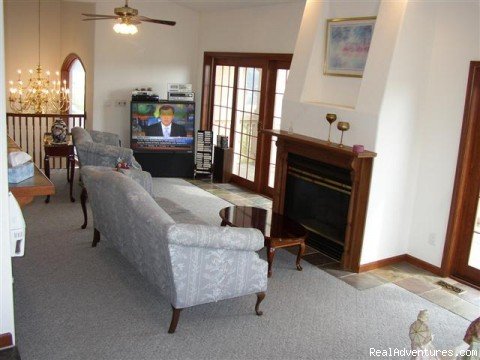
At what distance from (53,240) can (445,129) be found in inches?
168

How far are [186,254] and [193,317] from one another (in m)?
0.75

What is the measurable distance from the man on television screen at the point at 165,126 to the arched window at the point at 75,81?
Answer: 10.0 ft

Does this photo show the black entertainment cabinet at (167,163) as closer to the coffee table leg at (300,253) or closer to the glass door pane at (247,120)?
the glass door pane at (247,120)

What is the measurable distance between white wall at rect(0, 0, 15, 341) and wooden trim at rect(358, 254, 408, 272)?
3.27 m

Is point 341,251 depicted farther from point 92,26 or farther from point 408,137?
point 92,26

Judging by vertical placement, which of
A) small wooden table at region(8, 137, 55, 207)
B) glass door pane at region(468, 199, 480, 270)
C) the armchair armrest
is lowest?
glass door pane at region(468, 199, 480, 270)

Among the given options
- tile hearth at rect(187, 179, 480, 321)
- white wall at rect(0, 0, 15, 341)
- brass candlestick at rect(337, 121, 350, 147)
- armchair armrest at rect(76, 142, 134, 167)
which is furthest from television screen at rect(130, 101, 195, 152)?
white wall at rect(0, 0, 15, 341)

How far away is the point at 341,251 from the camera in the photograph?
523 cm

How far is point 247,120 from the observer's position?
322 inches

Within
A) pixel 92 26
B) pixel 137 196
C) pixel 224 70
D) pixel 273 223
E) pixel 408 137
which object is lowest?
pixel 273 223

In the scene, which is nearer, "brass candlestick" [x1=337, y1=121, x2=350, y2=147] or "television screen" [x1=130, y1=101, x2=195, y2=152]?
"brass candlestick" [x1=337, y1=121, x2=350, y2=147]

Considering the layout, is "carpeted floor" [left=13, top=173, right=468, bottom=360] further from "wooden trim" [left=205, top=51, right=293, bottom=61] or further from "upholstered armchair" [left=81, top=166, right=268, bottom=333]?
"wooden trim" [left=205, top=51, right=293, bottom=61]

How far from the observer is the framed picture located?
16.5 ft

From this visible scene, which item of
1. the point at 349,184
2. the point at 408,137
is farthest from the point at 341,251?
the point at 408,137
